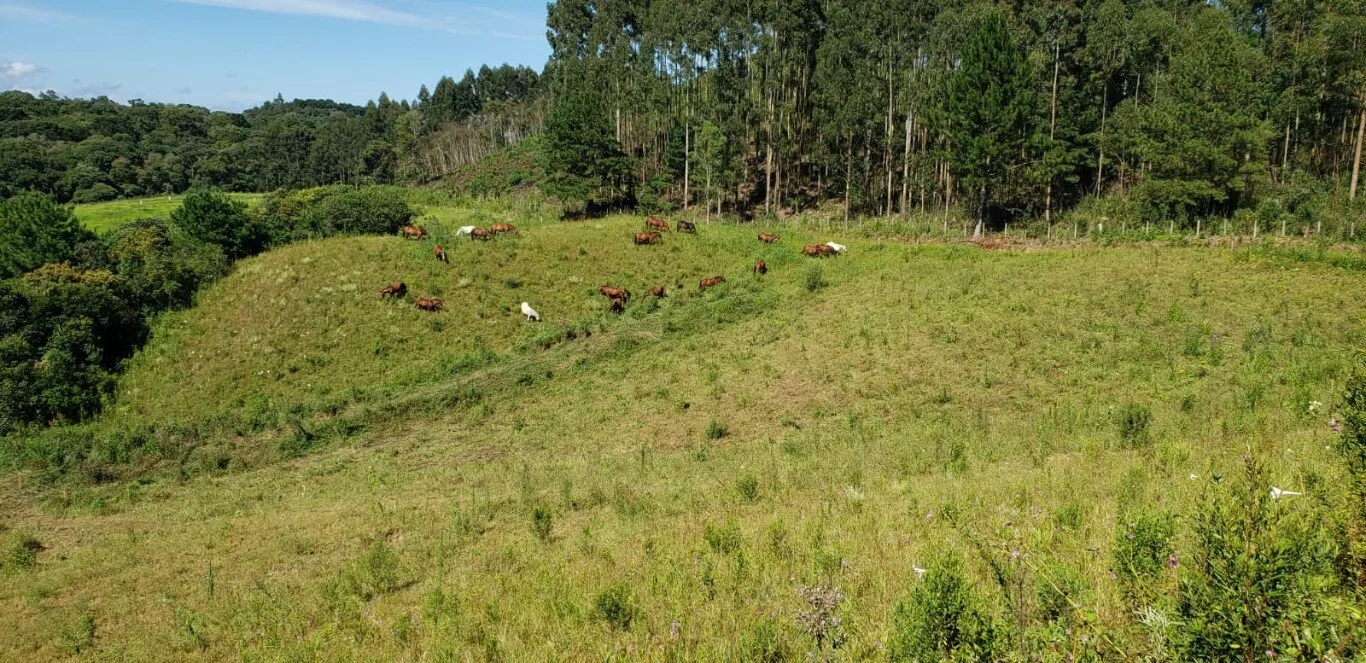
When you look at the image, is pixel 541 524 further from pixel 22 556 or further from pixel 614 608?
pixel 22 556

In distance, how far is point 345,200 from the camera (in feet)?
132

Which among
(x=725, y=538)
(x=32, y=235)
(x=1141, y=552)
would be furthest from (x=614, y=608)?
(x=32, y=235)

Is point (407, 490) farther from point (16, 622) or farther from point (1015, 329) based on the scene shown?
point (1015, 329)

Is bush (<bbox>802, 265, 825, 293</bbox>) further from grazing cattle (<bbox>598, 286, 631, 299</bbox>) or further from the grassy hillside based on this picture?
grazing cattle (<bbox>598, 286, 631, 299</bbox>)

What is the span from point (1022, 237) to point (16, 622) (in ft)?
124

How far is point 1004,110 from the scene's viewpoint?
34.7m

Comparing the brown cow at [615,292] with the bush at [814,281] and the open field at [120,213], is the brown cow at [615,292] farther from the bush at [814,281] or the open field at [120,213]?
the open field at [120,213]

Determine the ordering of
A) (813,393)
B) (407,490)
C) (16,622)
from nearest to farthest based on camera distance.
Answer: (16,622) → (407,490) → (813,393)

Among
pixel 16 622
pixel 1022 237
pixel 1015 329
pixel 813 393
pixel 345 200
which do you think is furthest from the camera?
pixel 345 200

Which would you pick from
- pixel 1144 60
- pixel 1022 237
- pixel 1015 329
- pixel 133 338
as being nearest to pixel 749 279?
pixel 1015 329

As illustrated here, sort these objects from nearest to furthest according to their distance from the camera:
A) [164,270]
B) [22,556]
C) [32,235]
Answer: [22,556]
[164,270]
[32,235]

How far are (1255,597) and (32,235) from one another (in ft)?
154

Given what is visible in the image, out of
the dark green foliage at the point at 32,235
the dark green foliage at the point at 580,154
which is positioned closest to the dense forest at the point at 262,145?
the dark green foliage at the point at 580,154

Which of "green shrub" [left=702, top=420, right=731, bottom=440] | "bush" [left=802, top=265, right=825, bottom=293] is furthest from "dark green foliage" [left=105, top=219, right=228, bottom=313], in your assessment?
"bush" [left=802, top=265, right=825, bottom=293]
